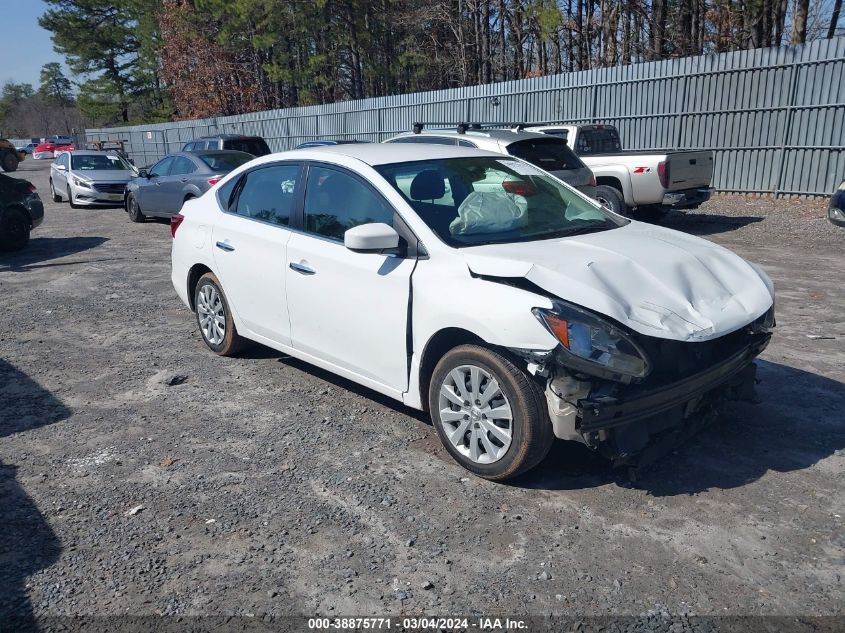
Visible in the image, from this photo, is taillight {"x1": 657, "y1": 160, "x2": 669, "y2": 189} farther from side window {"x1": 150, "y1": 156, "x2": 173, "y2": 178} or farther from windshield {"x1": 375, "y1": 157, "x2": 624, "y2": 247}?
side window {"x1": 150, "y1": 156, "x2": 173, "y2": 178}

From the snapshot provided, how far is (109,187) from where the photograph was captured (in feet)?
61.3

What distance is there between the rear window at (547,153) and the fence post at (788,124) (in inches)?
250

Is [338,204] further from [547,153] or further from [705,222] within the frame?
[705,222]

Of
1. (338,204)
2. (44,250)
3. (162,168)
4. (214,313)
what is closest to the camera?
(338,204)

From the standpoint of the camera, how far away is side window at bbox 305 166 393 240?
15.4ft

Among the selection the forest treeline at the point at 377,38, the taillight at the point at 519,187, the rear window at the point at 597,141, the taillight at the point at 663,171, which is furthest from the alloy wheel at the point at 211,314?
the forest treeline at the point at 377,38

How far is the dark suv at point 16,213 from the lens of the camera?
12.2 metres

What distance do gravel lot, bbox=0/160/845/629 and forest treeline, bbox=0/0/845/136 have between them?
18.1m

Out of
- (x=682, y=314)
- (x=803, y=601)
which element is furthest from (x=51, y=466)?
(x=803, y=601)

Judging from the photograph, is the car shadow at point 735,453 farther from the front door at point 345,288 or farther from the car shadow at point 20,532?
the car shadow at point 20,532

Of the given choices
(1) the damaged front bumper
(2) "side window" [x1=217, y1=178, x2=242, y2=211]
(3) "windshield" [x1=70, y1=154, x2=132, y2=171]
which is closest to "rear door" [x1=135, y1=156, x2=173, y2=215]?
(3) "windshield" [x1=70, y1=154, x2=132, y2=171]

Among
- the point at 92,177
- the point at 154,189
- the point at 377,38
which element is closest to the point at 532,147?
the point at 154,189

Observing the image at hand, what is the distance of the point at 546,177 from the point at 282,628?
12.1 feet

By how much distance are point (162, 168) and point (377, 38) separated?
76.7ft
